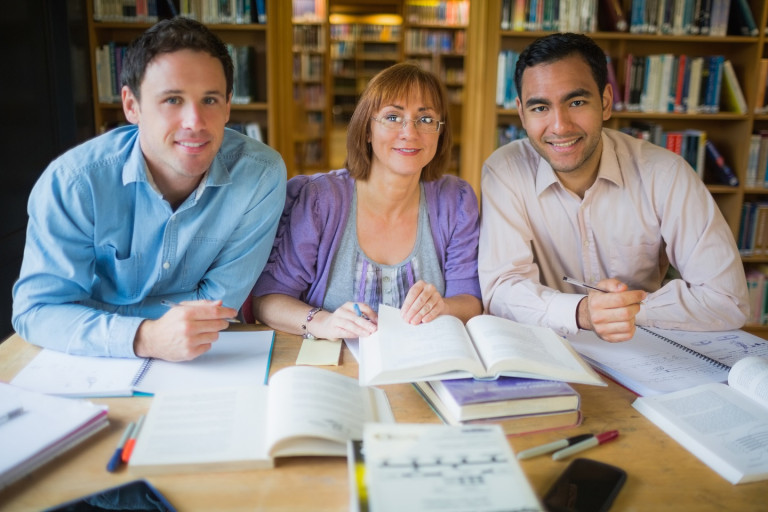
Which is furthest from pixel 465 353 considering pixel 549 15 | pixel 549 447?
pixel 549 15

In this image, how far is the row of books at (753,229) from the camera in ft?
11.0

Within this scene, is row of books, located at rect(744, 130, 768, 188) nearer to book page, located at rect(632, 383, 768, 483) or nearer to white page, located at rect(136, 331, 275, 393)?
book page, located at rect(632, 383, 768, 483)

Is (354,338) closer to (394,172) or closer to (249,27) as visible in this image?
(394,172)

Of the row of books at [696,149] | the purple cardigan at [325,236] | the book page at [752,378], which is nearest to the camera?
the book page at [752,378]

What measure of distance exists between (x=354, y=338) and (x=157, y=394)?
45 cm

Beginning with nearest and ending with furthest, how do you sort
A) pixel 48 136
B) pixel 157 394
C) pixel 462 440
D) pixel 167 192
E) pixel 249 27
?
pixel 462 440
pixel 157 394
pixel 167 192
pixel 48 136
pixel 249 27

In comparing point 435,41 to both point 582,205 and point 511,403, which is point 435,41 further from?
point 511,403

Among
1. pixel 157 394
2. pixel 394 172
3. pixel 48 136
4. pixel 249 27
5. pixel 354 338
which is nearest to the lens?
pixel 157 394

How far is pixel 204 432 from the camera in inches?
33.1

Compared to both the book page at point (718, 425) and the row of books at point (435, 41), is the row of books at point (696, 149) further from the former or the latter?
the row of books at point (435, 41)

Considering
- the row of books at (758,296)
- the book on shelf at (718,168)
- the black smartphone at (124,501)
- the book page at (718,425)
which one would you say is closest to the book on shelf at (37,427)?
the black smartphone at (124,501)

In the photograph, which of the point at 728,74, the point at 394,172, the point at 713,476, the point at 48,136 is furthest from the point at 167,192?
the point at 728,74

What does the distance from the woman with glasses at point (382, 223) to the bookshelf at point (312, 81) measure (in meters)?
6.03

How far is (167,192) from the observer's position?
1.40 metres
